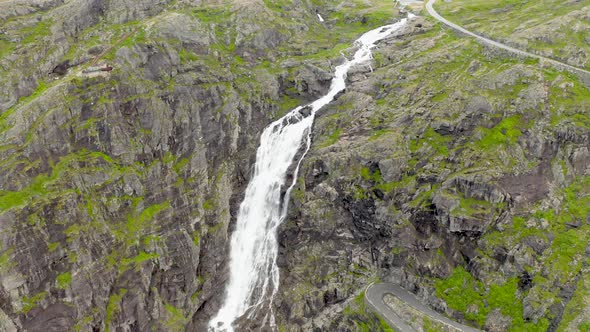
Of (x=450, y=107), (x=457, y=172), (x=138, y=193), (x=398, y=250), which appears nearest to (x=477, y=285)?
(x=398, y=250)

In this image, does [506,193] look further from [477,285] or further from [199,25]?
[199,25]

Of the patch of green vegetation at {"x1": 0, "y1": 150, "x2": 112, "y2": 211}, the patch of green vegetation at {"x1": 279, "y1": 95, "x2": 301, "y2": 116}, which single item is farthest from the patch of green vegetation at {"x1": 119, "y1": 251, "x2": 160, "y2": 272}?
the patch of green vegetation at {"x1": 279, "y1": 95, "x2": 301, "y2": 116}

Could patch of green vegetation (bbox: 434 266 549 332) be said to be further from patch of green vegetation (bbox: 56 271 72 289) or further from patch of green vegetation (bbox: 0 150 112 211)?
patch of green vegetation (bbox: 0 150 112 211)

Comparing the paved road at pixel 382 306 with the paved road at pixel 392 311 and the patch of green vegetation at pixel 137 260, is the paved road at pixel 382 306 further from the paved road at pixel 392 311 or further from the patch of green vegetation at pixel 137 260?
→ the patch of green vegetation at pixel 137 260

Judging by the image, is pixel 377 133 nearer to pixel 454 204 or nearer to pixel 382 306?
pixel 454 204

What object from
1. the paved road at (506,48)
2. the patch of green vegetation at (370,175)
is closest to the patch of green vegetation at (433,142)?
the patch of green vegetation at (370,175)

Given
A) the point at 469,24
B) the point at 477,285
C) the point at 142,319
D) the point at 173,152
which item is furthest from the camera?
the point at 469,24
